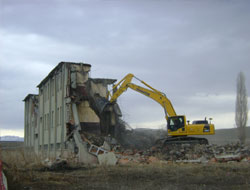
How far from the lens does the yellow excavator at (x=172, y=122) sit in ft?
62.8

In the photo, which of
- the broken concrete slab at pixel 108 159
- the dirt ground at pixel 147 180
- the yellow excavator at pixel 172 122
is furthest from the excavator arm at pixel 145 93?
the dirt ground at pixel 147 180

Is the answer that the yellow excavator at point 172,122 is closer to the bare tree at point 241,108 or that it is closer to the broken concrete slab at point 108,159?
the broken concrete slab at point 108,159

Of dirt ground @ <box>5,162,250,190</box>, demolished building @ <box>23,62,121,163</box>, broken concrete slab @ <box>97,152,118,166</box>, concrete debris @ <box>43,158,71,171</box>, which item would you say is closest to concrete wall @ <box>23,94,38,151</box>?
demolished building @ <box>23,62,121,163</box>

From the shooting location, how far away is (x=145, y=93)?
20.9 m

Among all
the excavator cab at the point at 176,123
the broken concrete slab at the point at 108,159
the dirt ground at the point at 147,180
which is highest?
the excavator cab at the point at 176,123

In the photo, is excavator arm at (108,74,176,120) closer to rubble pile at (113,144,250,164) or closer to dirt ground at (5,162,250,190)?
rubble pile at (113,144,250,164)

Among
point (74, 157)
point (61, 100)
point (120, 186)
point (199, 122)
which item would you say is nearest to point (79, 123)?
point (74, 157)

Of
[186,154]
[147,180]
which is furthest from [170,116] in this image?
[147,180]

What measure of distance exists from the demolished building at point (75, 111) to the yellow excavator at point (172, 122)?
0.97m

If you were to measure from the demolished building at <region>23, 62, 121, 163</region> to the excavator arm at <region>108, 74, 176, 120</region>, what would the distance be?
2.43 ft

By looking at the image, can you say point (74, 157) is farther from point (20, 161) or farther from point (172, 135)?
point (172, 135)

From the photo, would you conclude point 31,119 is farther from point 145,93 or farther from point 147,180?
point 147,180

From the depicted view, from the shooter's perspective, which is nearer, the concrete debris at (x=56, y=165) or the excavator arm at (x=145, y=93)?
the concrete debris at (x=56, y=165)

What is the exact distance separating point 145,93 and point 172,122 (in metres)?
2.67
